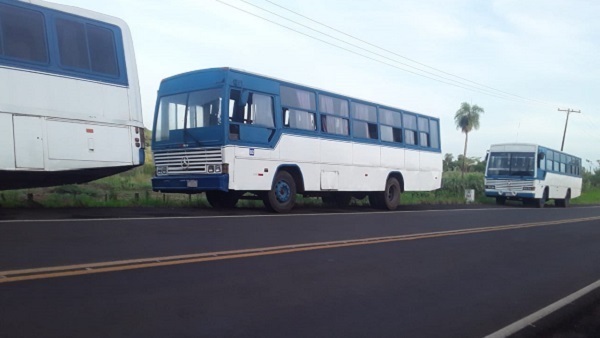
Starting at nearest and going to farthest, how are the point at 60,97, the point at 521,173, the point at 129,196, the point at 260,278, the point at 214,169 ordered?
the point at 260,278 → the point at 60,97 → the point at 214,169 → the point at 129,196 → the point at 521,173

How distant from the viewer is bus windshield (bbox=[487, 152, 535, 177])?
98.1 feet

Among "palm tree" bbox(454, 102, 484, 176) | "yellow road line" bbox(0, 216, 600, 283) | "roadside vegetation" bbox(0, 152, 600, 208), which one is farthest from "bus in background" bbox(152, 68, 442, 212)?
"palm tree" bbox(454, 102, 484, 176)

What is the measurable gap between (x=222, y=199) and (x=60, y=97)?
587 centimetres

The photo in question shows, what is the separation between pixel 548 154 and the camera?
105ft

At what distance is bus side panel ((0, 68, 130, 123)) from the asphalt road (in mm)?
1814

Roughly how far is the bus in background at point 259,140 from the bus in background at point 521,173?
14.2 m

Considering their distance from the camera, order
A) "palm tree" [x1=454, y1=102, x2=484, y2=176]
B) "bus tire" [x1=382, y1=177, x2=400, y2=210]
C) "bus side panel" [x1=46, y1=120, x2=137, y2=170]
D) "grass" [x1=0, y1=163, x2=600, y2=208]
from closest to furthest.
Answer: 1. "bus side panel" [x1=46, y1=120, x2=137, y2=170]
2. "grass" [x1=0, y1=163, x2=600, y2=208]
3. "bus tire" [x1=382, y1=177, x2=400, y2=210]
4. "palm tree" [x1=454, y1=102, x2=484, y2=176]

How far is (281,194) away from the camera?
47.9ft

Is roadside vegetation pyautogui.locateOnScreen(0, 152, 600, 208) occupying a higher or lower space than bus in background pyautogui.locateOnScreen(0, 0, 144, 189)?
lower

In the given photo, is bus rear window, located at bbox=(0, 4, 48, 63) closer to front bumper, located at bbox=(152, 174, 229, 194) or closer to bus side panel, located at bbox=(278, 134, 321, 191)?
front bumper, located at bbox=(152, 174, 229, 194)

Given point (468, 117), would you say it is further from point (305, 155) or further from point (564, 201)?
point (305, 155)

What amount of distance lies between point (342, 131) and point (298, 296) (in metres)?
11.8

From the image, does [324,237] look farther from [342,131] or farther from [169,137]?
[342,131]

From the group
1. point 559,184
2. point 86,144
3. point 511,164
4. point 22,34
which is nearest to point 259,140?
point 86,144
